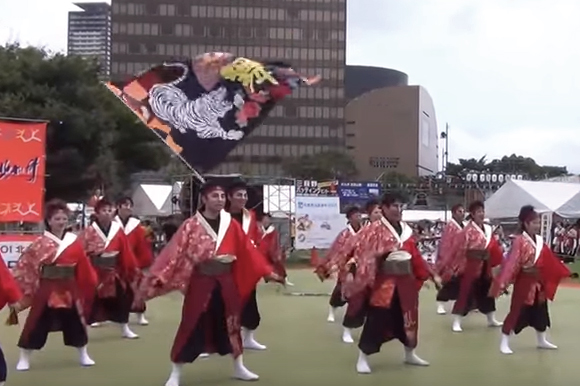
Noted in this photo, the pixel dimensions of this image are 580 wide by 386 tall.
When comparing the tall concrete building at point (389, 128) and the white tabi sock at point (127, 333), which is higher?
the tall concrete building at point (389, 128)

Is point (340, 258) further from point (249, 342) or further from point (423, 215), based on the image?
point (423, 215)

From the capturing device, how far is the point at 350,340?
8656 millimetres

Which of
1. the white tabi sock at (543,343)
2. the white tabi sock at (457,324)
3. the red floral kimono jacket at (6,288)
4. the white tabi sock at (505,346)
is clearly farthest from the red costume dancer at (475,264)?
the red floral kimono jacket at (6,288)

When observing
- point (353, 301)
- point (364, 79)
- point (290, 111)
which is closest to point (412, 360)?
point (353, 301)

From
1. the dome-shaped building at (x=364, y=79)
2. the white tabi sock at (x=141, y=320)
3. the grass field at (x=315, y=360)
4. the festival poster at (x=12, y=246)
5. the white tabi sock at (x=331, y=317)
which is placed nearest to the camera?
the grass field at (x=315, y=360)

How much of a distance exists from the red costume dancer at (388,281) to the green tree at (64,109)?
42.5 ft

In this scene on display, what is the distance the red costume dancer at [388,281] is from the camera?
6816mm

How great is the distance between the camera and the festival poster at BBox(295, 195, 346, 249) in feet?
68.4

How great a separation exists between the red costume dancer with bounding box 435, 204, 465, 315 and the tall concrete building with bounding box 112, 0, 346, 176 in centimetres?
6298

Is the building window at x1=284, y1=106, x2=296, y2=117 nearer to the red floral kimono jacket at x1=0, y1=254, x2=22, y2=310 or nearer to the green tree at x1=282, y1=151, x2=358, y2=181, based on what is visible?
the green tree at x1=282, y1=151, x2=358, y2=181

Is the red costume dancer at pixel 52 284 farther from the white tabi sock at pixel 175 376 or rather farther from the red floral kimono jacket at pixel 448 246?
the red floral kimono jacket at pixel 448 246

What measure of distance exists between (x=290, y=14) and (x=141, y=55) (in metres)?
13.4

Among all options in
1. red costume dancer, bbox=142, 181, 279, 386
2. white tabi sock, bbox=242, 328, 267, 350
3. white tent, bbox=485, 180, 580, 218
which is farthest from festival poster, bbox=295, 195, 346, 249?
red costume dancer, bbox=142, 181, 279, 386

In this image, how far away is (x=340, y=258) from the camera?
8.26 m
